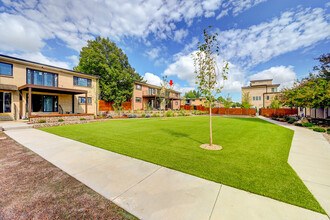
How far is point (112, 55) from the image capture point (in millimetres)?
27266

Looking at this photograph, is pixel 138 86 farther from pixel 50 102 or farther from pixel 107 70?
pixel 50 102

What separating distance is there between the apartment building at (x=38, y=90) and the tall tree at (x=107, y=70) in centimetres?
509

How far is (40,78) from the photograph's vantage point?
1499 centimetres

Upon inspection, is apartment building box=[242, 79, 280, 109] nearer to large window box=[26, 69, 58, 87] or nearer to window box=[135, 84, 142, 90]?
window box=[135, 84, 142, 90]

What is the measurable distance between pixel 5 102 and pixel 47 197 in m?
16.9

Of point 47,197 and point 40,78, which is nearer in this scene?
point 47,197

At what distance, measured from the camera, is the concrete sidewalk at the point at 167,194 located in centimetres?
204

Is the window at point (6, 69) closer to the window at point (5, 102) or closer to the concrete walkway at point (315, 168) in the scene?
the window at point (5, 102)

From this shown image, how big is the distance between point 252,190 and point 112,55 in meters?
30.8

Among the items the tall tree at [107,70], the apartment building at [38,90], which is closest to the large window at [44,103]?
the apartment building at [38,90]

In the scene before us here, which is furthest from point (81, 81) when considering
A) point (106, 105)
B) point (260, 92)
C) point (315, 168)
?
point (260, 92)

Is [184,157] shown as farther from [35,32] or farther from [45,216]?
[35,32]

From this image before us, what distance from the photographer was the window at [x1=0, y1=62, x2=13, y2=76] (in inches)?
489

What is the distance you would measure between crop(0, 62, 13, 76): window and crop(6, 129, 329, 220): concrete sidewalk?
15.8 metres
